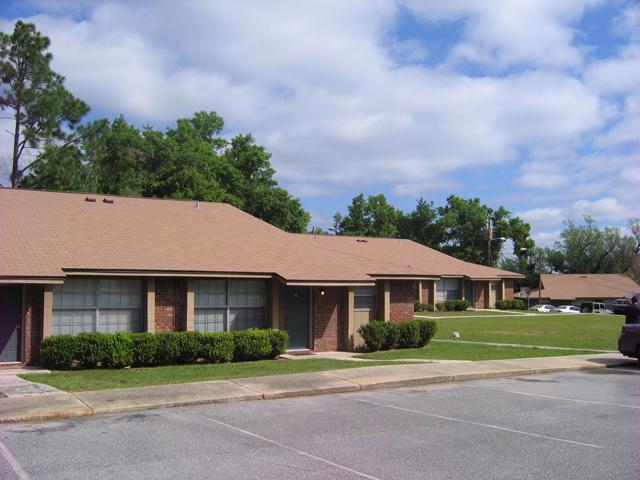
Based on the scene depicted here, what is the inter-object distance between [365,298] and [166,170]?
1095 inches

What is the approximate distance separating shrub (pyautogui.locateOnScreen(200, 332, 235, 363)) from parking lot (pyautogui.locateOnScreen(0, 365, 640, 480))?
618 centimetres

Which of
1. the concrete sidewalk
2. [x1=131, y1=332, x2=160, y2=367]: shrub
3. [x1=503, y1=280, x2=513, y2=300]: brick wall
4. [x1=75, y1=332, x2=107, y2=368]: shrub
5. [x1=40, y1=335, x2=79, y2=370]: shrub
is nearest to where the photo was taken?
the concrete sidewalk

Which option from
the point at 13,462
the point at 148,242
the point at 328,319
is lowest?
the point at 13,462

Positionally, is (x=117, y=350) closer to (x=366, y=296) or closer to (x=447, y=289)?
(x=366, y=296)

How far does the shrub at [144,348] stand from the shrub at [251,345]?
236cm

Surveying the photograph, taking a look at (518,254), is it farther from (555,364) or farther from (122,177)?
(555,364)

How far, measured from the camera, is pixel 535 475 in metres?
7.30

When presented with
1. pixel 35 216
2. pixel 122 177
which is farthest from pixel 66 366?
pixel 122 177

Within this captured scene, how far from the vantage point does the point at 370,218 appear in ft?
259

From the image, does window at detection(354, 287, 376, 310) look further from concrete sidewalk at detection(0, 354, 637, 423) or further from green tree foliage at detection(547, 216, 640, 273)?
green tree foliage at detection(547, 216, 640, 273)

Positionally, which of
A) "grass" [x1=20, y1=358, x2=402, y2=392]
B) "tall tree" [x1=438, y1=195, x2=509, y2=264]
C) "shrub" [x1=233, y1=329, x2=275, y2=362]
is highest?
"tall tree" [x1=438, y1=195, x2=509, y2=264]

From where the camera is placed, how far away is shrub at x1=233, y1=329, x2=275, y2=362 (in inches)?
739

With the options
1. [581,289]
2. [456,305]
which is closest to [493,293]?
[456,305]

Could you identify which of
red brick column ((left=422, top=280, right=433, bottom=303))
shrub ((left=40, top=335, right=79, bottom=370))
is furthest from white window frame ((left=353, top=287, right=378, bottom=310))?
red brick column ((left=422, top=280, right=433, bottom=303))
